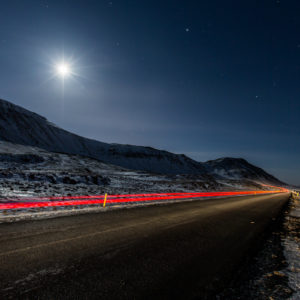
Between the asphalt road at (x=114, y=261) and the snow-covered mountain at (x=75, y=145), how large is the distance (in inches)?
4010

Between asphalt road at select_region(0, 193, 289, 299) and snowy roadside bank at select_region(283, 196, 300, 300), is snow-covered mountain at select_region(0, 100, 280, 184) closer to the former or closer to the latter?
asphalt road at select_region(0, 193, 289, 299)

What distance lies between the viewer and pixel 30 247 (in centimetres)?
396

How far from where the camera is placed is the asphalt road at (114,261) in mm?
2578

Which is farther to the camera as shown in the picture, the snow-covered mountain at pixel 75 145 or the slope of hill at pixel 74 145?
the slope of hill at pixel 74 145

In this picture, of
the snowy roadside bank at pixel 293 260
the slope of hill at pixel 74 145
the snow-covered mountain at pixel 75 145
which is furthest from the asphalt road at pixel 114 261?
the slope of hill at pixel 74 145

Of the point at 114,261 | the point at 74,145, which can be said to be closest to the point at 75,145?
the point at 74,145

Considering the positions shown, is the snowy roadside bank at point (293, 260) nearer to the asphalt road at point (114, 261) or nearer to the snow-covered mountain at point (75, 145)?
the asphalt road at point (114, 261)

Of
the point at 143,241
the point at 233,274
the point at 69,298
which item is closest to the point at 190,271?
the point at 233,274

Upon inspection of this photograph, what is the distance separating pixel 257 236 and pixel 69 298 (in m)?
5.95

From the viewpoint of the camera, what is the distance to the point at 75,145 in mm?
126625

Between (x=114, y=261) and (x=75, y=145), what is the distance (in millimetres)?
133048

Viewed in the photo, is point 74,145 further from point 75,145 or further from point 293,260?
point 293,260

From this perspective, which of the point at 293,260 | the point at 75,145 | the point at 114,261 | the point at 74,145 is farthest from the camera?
the point at 75,145

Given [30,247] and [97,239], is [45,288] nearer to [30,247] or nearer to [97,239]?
[30,247]
